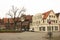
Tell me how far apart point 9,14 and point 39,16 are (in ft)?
52.5

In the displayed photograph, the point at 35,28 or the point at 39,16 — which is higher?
the point at 39,16

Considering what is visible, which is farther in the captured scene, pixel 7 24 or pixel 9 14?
pixel 7 24

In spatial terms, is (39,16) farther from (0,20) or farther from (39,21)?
(0,20)

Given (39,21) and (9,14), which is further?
(9,14)

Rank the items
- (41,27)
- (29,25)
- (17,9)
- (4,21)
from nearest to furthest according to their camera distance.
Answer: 1. (41,27)
2. (17,9)
3. (29,25)
4. (4,21)

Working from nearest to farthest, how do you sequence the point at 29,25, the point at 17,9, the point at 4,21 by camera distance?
1. the point at 17,9
2. the point at 29,25
3. the point at 4,21

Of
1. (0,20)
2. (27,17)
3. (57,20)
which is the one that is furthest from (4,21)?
(57,20)

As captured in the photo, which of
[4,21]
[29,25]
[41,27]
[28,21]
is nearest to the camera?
[41,27]

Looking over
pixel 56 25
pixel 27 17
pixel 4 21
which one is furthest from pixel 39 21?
pixel 4 21

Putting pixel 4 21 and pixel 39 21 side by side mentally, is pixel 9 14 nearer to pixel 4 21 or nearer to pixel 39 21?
pixel 39 21

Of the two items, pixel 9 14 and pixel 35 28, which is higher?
pixel 9 14

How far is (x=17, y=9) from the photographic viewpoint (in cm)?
9356

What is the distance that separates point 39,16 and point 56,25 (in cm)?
928

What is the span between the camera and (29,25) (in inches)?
4063
